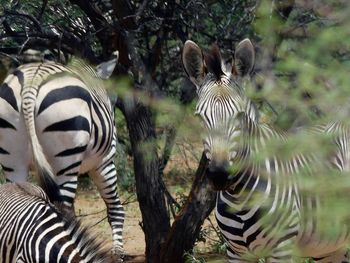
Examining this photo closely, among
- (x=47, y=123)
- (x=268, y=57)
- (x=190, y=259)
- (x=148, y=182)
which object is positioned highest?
(x=268, y=57)

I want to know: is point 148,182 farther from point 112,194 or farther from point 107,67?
point 107,67

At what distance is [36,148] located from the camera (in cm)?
688

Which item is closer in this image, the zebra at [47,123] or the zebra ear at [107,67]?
the zebra at [47,123]

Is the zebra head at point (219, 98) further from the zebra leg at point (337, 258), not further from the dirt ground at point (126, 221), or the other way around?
the dirt ground at point (126, 221)

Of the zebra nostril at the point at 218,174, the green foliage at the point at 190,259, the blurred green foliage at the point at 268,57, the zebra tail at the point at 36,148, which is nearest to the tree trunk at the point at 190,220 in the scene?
the green foliage at the point at 190,259

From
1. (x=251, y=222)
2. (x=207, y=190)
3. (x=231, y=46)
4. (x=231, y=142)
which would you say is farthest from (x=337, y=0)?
(x=231, y=46)

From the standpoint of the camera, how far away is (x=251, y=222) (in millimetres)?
5258

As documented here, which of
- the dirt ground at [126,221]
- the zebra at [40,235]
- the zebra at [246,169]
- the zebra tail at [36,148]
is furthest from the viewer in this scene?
the dirt ground at [126,221]

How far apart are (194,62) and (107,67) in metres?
2.12

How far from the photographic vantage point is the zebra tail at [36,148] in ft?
21.5

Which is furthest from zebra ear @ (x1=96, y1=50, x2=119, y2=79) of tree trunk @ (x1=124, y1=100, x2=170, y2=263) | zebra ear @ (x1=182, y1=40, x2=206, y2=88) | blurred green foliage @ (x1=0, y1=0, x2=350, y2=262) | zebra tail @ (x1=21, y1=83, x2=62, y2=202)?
zebra ear @ (x1=182, y1=40, x2=206, y2=88)

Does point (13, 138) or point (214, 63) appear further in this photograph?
point (13, 138)

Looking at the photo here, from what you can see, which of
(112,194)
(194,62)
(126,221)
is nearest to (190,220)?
(112,194)

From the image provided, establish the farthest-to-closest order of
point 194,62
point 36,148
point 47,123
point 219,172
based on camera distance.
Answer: point 47,123 → point 36,148 → point 194,62 → point 219,172
